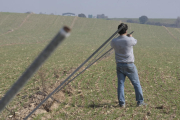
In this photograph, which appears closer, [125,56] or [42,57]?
[42,57]

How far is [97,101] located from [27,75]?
5830mm

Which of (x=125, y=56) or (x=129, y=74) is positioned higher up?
(x=125, y=56)

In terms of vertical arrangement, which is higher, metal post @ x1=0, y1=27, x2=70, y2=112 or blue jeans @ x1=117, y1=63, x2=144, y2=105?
metal post @ x1=0, y1=27, x2=70, y2=112

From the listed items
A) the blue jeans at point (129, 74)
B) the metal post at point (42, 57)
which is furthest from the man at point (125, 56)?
the metal post at point (42, 57)

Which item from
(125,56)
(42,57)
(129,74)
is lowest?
(129,74)

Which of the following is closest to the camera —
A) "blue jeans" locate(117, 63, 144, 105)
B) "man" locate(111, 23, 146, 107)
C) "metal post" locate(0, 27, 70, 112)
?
"metal post" locate(0, 27, 70, 112)

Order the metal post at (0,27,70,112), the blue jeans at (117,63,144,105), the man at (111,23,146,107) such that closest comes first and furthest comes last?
the metal post at (0,27,70,112), the man at (111,23,146,107), the blue jeans at (117,63,144,105)

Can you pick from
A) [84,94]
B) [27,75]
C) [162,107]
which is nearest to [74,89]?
[84,94]

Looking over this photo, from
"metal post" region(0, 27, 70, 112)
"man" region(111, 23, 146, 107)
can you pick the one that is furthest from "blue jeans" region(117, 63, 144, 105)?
"metal post" region(0, 27, 70, 112)

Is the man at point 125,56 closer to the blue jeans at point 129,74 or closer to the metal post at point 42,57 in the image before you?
the blue jeans at point 129,74

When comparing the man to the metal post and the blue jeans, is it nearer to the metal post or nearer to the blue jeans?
the blue jeans

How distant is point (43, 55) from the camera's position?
3.97ft

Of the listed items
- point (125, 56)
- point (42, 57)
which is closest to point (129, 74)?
point (125, 56)

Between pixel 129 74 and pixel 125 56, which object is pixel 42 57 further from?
pixel 129 74
